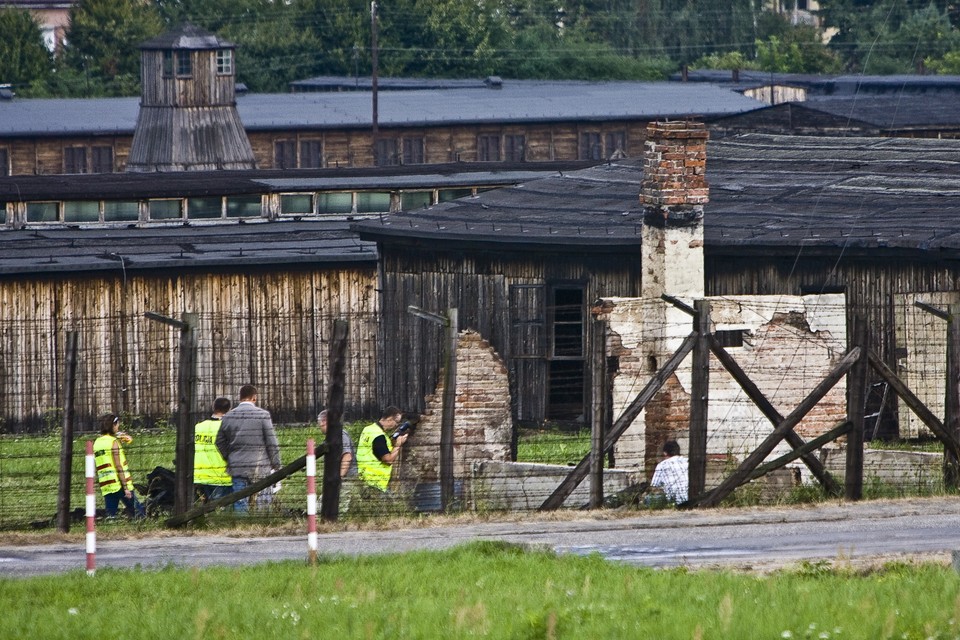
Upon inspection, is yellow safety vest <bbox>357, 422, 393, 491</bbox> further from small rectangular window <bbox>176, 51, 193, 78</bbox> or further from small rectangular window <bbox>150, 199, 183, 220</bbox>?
small rectangular window <bbox>176, 51, 193, 78</bbox>

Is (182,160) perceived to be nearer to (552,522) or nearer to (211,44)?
(211,44)

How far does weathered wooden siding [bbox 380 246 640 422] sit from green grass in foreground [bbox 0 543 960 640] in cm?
1158

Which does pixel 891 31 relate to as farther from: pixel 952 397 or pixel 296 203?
pixel 952 397

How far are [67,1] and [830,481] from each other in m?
95.3

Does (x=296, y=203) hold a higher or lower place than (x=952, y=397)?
higher

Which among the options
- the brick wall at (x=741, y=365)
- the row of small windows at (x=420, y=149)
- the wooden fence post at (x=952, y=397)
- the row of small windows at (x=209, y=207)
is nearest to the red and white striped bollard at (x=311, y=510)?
the brick wall at (x=741, y=365)

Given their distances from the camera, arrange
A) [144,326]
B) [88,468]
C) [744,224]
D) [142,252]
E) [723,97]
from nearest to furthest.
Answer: [88,468] < [744,224] < [144,326] < [142,252] < [723,97]

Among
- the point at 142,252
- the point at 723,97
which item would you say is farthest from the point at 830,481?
the point at 723,97

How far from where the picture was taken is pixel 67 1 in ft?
344

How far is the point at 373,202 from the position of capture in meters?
38.3

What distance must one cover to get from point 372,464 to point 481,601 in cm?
658

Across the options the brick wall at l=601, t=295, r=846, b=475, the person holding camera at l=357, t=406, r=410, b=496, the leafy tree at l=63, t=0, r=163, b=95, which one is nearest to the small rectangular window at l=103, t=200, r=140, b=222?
the brick wall at l=601, t=295, r=846, b=475

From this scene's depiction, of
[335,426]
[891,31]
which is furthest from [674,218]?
[891,31]

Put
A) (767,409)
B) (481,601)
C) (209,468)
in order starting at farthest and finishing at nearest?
(209,468) → (767,409) → (481,601)
